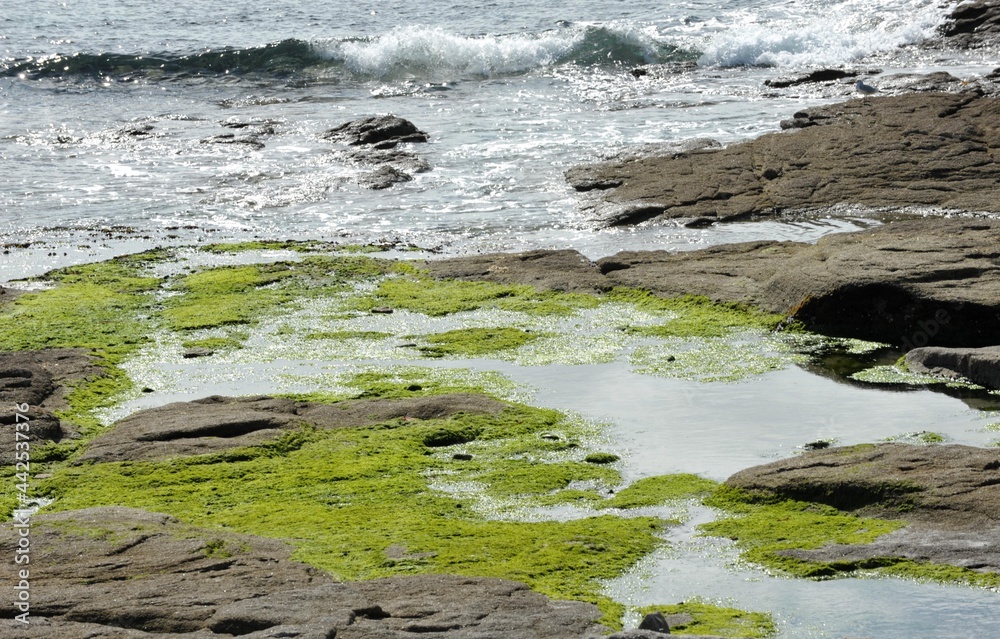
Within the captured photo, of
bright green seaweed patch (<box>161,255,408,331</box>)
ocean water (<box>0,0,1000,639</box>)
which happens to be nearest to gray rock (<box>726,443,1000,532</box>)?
ocean water (<box>0,0,1000,639</box>)

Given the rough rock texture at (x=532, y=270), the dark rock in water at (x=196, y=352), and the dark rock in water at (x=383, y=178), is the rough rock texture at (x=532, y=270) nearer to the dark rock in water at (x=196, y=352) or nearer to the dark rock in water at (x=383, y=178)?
the dark rock in water at (x=196, y=352)

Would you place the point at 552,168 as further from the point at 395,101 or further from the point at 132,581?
the point at 132,581

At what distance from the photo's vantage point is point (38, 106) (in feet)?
105

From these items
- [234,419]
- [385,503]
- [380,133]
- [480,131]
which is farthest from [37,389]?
[480,131]

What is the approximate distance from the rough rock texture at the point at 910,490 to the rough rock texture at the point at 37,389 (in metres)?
5.57

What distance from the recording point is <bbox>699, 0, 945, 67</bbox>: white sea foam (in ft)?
118

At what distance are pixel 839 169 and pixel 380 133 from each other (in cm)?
1010

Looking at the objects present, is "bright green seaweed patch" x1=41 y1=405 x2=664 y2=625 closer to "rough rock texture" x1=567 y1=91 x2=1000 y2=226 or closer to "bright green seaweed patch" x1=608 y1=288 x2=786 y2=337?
"bright green seaweed patch" x1=608 y1=288 x2=786 y2=337

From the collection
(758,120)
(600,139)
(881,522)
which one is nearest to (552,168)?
(600,139)

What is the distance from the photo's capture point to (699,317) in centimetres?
1378

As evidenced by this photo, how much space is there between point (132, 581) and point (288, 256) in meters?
10.8

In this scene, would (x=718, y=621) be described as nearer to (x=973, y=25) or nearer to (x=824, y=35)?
(x=973, y=25)

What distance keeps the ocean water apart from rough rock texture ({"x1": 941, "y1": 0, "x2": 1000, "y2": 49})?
73 centimetres

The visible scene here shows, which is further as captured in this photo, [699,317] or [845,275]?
[699,317]
